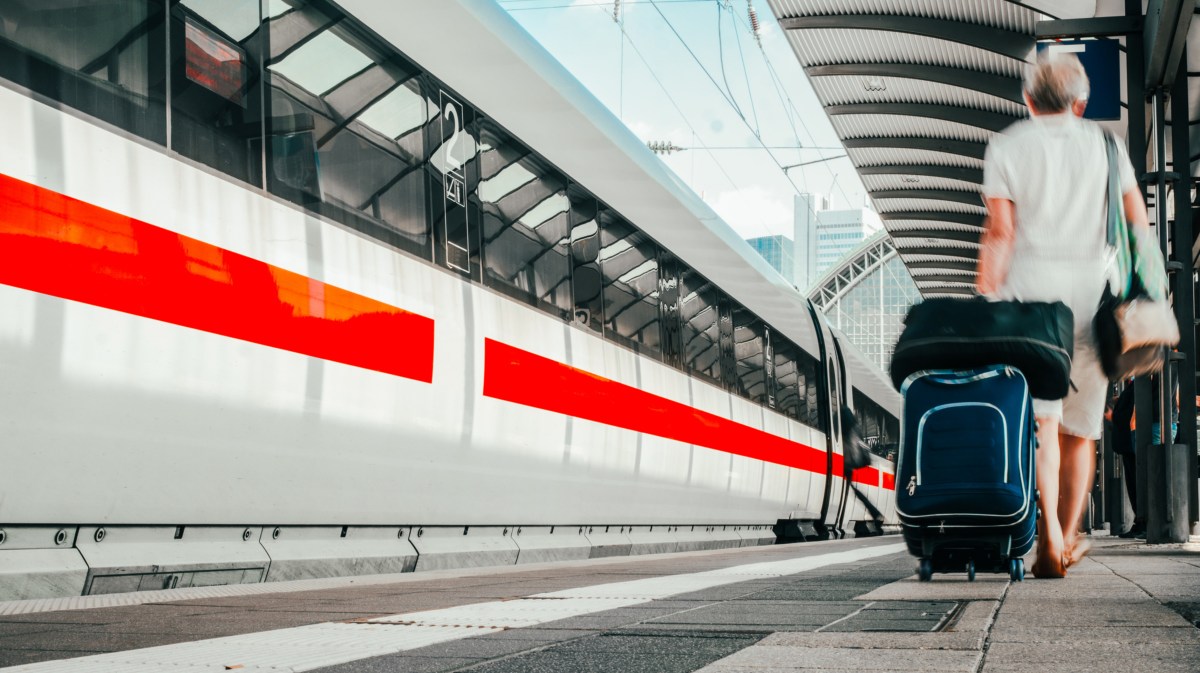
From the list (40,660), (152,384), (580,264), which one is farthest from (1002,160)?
(580,264)

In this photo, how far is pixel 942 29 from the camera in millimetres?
11703

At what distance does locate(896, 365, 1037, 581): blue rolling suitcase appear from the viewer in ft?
13.4

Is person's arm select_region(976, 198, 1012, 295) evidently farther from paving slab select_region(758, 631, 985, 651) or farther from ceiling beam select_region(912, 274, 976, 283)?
ceiling beam select_region(912, 274, 976, 283)

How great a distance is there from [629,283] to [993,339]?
16.4ft

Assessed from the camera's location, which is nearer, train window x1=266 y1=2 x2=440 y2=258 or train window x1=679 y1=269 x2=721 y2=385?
train window x1=266 y1=2 x2=440 y2=258

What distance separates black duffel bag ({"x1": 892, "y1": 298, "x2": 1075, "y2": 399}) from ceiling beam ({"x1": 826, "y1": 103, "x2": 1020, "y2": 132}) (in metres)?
10.5

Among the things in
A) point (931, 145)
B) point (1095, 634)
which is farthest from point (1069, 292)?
point (931, 145)

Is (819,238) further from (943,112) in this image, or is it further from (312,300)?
(312,300)

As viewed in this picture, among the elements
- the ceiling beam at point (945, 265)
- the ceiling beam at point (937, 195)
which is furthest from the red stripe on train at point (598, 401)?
the ceiling beam at point (945, 265)

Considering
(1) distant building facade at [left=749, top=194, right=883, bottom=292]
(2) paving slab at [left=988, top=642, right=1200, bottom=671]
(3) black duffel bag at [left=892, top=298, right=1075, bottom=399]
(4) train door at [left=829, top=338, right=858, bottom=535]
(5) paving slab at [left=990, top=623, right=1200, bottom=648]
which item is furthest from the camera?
(1) distant building facade at [left=749, top=194, right=883, bottom=292]

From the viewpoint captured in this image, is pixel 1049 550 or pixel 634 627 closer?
pixel 634 627

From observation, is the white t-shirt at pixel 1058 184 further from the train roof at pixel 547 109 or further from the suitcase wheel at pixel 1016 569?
the train roof at pixel 547 109

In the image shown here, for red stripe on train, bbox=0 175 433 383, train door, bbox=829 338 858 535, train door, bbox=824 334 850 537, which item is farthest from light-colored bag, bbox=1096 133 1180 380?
train door, bbox=829 338 858 535

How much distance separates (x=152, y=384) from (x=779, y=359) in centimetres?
1015
